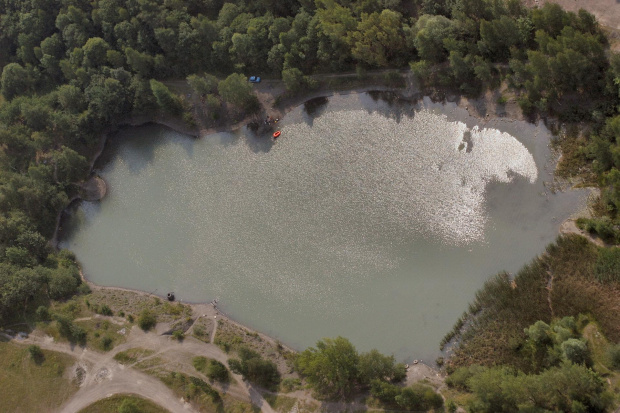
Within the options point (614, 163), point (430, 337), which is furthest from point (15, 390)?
point (614, 163)

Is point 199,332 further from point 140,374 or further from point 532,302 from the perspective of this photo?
point 532,302

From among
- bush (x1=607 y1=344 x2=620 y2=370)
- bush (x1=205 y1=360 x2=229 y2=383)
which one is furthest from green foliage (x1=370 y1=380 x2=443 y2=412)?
bush (x1=205 y1=360 x2=229 y2=383)

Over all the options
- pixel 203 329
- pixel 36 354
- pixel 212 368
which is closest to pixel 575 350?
pixel 212 368

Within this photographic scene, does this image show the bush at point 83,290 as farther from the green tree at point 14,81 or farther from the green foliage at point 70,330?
the green tree at point 14,81

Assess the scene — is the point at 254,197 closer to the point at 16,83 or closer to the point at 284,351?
the point at 284,351

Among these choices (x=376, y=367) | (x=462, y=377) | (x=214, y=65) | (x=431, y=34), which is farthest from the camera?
(x=214, y=65)

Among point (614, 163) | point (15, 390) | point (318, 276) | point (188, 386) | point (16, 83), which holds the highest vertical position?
point (16, 83)

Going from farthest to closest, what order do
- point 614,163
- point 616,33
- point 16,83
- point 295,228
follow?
point 16,83 < point 295,228 < point 616,33 < point 614,163
